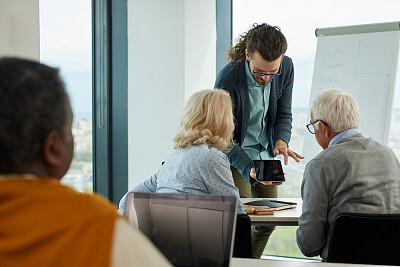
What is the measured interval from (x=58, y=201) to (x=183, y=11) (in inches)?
163

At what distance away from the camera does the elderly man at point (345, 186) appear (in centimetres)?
221

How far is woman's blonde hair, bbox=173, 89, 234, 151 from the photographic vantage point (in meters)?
2.44

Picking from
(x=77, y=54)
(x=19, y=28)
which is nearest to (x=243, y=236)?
(x=19, y=28)

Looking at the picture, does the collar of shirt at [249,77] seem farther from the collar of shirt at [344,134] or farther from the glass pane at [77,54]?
the glass pane at [77,54]

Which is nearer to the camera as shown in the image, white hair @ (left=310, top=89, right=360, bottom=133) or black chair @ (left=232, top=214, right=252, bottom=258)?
black chair @ (left=232, top=214, right=252, bottom=258)

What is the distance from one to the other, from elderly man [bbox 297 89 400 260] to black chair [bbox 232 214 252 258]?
40 cm

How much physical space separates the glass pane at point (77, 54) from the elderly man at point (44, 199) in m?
3.18

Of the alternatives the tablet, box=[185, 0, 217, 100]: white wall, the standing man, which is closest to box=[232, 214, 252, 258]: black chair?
the tablet

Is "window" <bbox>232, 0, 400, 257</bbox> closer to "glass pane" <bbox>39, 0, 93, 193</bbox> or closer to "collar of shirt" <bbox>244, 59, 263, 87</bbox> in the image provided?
"collar of shirt" <bbox>244, 59, 263, 87</bbox>

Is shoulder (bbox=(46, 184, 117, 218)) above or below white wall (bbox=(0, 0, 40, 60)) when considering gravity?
below

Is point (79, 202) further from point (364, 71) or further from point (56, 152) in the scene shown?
point (364, 71)

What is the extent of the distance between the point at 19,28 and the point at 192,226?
1959 mm

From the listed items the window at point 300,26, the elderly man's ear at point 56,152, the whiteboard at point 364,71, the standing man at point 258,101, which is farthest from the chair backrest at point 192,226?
the window at point 300,26

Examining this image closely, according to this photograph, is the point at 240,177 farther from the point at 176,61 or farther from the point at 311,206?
the point at 176,61
